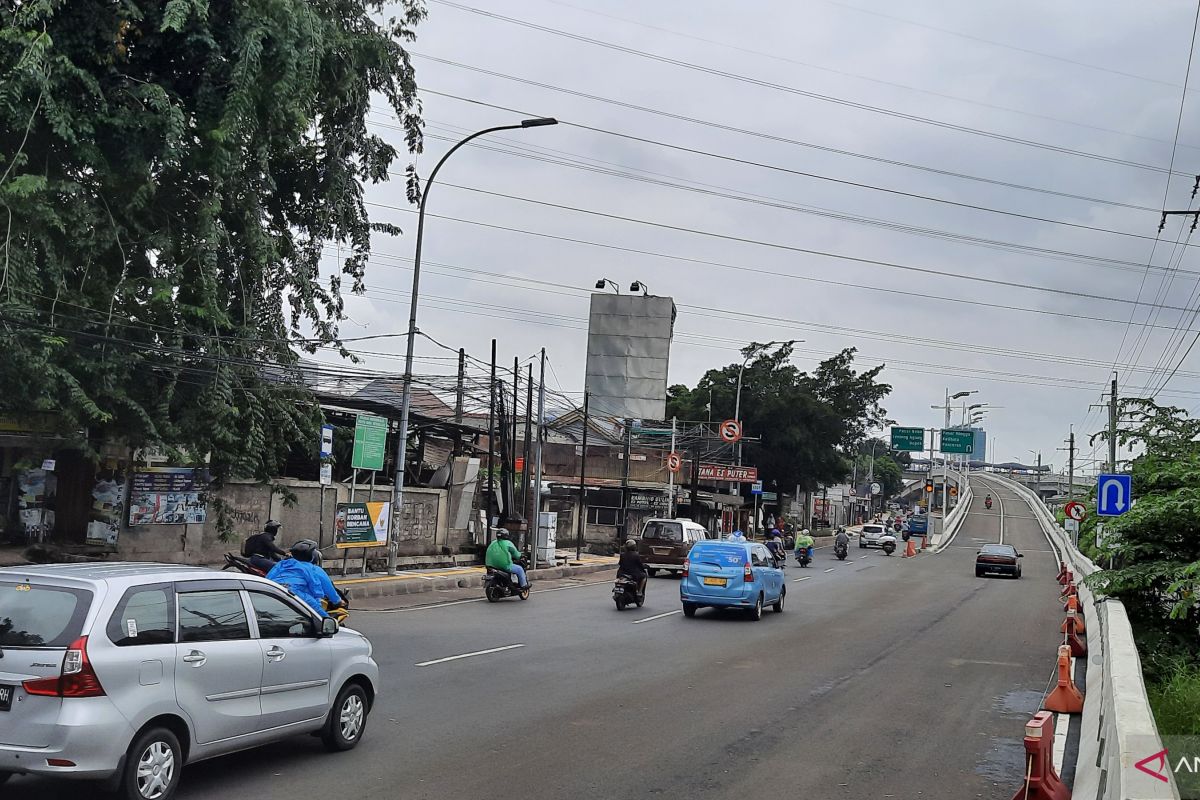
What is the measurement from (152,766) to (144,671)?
2.01 ft

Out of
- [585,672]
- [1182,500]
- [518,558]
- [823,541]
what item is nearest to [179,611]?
[585,672]

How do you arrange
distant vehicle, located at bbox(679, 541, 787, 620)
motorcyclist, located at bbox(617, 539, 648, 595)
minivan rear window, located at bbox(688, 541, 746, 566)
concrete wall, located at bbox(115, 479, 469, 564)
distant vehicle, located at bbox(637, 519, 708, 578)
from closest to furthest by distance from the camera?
distant vehicle, located at bbox(679, 541, 787, 620)
minivan rear window, located at bbox(688, 541, 746, 566)
motorcyclist, located at bbox(617, 539, 648, 595)
concrete wall, located at bbox(115, 479, 469, 564)
distant vehicle, located at bbox(637, 519, 708, 578)

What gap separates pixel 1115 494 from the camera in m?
19.1

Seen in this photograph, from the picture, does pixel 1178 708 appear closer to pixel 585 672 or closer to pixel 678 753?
pixel 678 753

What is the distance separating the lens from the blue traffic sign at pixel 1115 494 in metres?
19.0

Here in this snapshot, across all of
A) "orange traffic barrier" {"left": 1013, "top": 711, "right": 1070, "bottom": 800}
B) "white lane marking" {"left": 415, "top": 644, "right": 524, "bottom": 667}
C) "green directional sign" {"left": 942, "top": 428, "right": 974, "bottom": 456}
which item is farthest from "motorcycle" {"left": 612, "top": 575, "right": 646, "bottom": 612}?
"green directional sign" {"left": 942, "top": 428, "right": 974, "bottom": 456}

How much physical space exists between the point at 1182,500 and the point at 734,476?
41033 mm

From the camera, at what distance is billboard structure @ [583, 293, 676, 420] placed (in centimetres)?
4600

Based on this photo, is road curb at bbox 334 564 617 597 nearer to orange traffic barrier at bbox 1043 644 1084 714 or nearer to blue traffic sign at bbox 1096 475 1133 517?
orange traffic barrier at bbox 1043 644 1084 714

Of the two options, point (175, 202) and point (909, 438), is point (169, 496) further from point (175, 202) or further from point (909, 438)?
point (909, 438)

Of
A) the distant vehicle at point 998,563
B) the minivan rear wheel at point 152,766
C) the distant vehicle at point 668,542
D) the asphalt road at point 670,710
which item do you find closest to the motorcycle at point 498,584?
the asphalt road at point 670,710

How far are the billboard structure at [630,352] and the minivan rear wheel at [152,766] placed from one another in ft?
129

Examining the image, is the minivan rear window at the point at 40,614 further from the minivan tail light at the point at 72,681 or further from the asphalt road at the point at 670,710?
the asphalt road at the point at 670,710

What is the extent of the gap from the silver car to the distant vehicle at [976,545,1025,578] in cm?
3775
